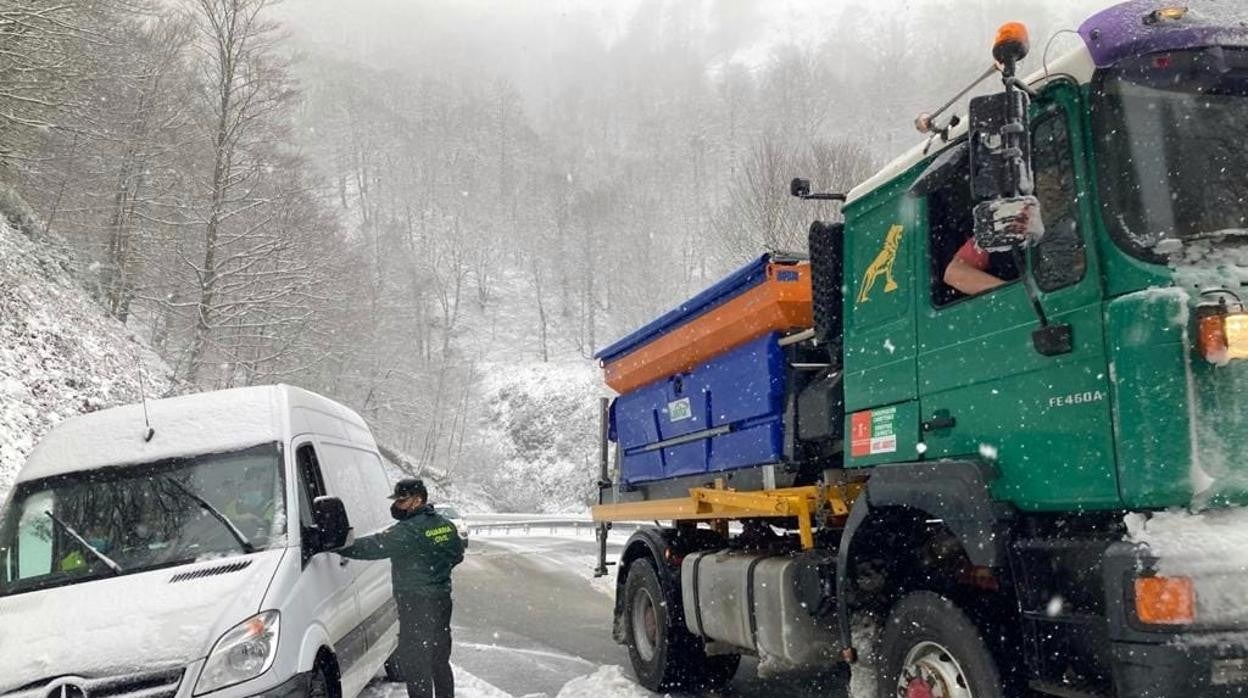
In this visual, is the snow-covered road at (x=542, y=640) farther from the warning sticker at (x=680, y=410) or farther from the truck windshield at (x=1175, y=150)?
the truck windshield at (x=1175, y=150)

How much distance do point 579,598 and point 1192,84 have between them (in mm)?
11313

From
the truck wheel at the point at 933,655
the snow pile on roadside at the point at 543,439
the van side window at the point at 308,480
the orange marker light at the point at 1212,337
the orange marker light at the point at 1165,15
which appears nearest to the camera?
the orange marker light at the point at 1212,337

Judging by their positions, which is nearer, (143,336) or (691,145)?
(143,336)

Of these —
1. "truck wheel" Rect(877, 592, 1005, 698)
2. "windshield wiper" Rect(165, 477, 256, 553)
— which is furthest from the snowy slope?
"truck wheel" Rect(877, 592, 1005, 698)

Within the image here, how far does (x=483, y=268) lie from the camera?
7469cm

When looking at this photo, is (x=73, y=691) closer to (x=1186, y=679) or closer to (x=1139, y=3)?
(x=1186, y=679)

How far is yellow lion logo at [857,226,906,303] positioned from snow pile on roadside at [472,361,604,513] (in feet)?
122

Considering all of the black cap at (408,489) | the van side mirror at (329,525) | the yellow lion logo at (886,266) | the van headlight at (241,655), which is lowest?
the van headlight at (241,655)

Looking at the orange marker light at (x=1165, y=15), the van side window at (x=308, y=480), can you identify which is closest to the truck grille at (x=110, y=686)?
the van side window at (x=308, y=480)

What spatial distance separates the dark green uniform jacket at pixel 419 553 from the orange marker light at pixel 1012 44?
408cm

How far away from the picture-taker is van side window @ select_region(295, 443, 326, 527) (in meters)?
5.21

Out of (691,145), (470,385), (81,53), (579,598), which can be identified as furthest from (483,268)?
(579,598)

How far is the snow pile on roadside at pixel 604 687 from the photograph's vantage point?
22.7 feet

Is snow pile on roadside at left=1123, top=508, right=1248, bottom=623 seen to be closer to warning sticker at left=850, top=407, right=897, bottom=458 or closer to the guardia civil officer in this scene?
warning sticker at left=850, top=407, right=897, bottom=458
